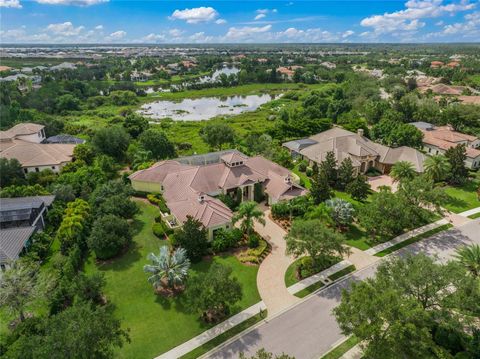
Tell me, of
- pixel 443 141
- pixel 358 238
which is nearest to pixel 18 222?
pixel 358 238

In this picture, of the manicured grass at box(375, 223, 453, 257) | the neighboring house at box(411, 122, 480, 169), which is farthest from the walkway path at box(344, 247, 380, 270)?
the neighboring house at box(411, 122, 480, 169)

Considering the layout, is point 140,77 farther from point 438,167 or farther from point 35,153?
point 438,167

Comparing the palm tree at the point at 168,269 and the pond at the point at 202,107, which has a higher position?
the palm tree at the point at 168,269

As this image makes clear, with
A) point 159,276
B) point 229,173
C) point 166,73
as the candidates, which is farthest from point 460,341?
point 166,73

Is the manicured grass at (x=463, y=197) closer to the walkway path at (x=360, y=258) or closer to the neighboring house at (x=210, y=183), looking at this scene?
the walkway path at (x=360, y=258)

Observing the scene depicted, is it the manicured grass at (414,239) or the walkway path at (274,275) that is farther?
the manicured grass at (414,239)

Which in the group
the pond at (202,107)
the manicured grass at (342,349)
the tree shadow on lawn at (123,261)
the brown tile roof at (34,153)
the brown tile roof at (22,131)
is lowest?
the pond at (202,107)

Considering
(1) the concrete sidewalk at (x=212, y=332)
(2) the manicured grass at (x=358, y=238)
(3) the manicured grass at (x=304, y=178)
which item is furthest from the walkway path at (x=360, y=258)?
(3) the manicured grass at (x=304, y=178)
